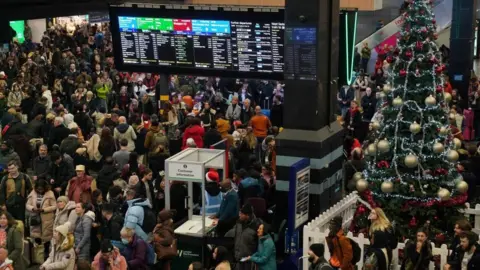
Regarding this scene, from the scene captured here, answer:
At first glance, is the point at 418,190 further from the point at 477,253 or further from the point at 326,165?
the point at 477,253

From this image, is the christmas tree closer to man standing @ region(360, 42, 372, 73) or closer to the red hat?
the red hat

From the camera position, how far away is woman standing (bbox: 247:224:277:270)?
9.77 m

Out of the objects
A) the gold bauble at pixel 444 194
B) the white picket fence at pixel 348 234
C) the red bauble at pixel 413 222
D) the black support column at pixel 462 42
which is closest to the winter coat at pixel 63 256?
the white picket fence at pixel 348 234

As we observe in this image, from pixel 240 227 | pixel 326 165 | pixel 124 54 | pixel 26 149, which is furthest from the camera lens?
pixel 124 54

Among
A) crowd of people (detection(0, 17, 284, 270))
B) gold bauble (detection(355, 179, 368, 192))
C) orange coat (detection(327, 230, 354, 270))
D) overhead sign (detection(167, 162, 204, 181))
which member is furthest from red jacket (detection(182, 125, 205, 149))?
orange coat (detection(327, 230, 354, 270))

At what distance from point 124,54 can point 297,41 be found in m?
6.82

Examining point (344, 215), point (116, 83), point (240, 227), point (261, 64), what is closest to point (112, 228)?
point (240, 227)

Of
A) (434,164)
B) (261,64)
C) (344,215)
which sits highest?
(261,64)

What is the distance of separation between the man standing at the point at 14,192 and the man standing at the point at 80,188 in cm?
65

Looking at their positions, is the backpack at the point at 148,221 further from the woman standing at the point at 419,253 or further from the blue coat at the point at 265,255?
the woman standing at the point at 419,253

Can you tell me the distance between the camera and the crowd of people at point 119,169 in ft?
32.9

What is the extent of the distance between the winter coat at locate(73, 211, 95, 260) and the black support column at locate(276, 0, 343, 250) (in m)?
2.93

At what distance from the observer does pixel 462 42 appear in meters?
22.5

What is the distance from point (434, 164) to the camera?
1143cm
